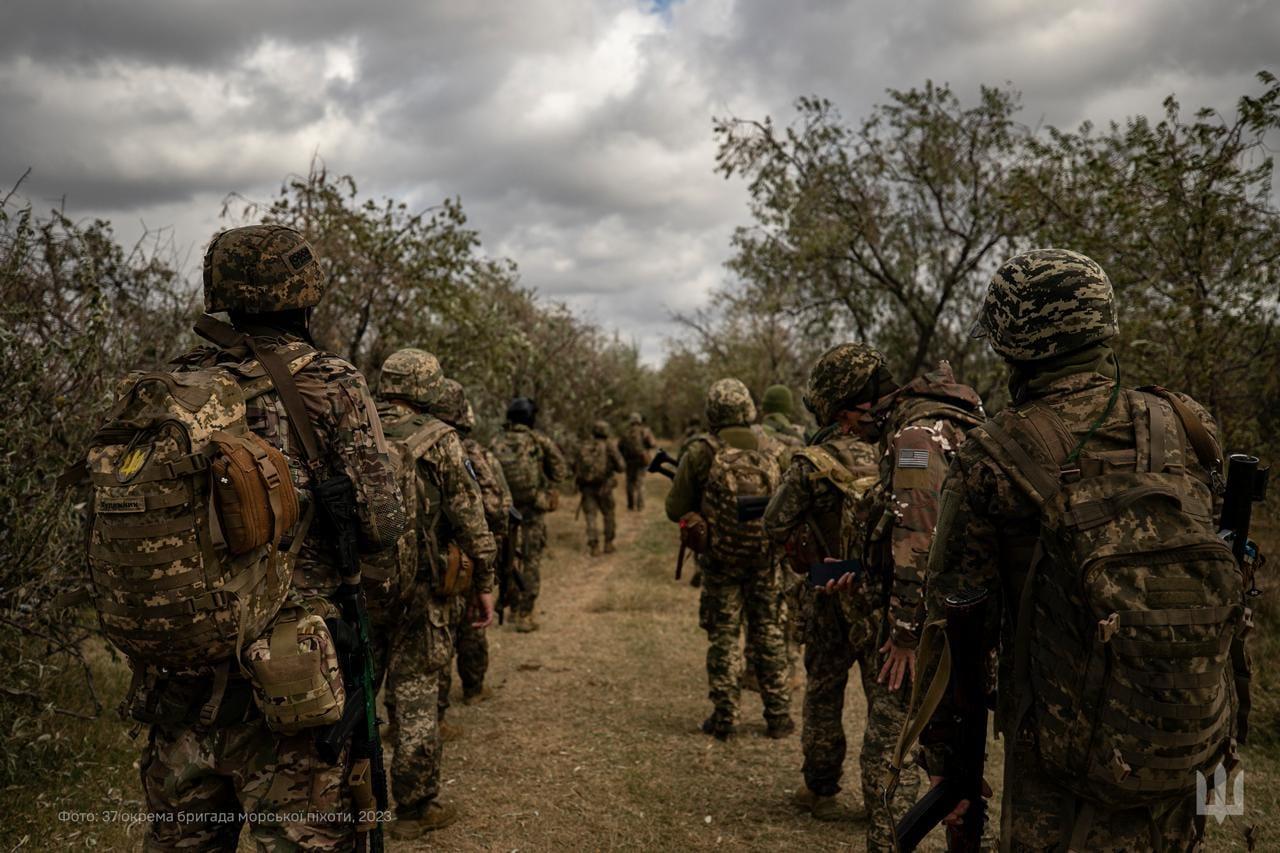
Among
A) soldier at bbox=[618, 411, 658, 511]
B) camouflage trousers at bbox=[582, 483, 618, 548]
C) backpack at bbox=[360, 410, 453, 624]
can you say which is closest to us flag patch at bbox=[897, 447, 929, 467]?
backpack at bbox=[360, 410, 453, 624]

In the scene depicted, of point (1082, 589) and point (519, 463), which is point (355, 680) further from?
point (519, 463)

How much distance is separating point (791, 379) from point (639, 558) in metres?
9.65

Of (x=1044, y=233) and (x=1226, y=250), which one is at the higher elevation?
(x=1044, y=233)

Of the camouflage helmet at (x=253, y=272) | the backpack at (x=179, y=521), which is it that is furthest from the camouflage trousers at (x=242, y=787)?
the camouflage helmet at (x=253, y=272)

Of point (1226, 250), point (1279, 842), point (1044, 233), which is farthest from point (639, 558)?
point (1279, 842)

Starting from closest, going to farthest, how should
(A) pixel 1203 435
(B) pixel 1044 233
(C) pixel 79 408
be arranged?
(A) pixel 1203 435
(C) pixel 79 408
(B) pixel 1044 233

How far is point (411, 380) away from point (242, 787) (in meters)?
2.61

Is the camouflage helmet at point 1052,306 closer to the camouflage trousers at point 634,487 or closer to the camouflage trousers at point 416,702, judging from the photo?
the camouflage trousers at point 416,702

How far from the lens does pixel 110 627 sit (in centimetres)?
227

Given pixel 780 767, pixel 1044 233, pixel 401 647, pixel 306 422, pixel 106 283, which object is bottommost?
pixel 780 767

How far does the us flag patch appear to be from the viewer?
3.40m

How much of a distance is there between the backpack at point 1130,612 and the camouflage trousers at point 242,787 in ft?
6.70

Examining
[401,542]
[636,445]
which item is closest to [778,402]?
[401,542]

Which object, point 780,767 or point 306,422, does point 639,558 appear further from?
point 306,422
